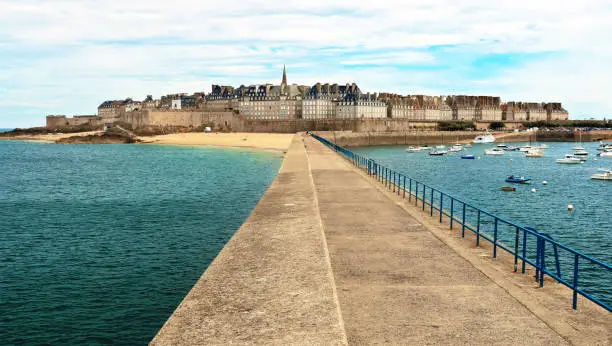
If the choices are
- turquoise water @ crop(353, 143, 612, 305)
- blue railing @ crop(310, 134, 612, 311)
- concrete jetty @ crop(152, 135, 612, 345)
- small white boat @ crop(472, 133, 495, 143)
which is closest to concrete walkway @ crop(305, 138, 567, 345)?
concrete jetty @ crop(152, 135, 612, 345)

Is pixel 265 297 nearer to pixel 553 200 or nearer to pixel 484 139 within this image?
pixel 553 200

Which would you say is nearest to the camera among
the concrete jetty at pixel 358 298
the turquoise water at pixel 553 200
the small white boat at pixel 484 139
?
the concrete jetty at pixel 358 298

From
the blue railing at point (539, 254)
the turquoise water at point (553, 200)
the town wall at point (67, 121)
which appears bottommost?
the turquoise water at point (553, 200)

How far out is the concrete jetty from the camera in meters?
8.05

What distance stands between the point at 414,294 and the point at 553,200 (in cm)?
2994

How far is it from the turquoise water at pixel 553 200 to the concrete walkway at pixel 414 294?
569cm

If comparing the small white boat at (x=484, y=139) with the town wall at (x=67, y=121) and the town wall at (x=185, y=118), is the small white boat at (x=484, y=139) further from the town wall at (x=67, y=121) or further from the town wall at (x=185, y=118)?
the town wall at (x=67, y=121)

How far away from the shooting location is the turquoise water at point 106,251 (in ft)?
43.4

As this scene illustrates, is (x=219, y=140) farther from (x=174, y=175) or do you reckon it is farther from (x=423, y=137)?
(x=174, y=175)

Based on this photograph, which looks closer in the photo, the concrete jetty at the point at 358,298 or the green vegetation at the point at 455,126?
the concrete jetty at the point at 358,298

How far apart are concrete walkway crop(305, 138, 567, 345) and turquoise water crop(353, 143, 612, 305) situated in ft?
18.7

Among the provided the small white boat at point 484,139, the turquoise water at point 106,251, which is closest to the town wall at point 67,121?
the small white boat at point 484,139

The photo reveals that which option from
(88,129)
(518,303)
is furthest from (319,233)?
(88,129)

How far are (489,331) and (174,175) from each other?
42918mm
